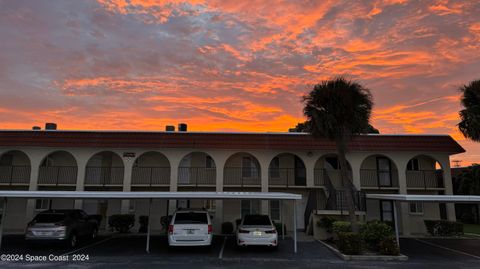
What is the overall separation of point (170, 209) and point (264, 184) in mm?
6261

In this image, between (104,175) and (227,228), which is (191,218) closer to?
(227,228)

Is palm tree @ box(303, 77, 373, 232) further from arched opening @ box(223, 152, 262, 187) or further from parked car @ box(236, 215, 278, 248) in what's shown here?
arched opening @ box(223, 152, 262, 187)

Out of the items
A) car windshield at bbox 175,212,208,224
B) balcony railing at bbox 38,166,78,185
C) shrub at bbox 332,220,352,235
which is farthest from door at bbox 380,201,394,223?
balcony railing at bbox 38,166,78,185

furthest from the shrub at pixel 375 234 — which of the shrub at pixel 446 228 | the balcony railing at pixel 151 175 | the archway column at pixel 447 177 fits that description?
the balcony railing at pixel 151 175

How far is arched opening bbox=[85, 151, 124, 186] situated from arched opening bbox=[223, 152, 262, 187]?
22.7 feet

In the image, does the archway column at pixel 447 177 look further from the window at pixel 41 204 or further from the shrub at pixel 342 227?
the window at pixel 41 204

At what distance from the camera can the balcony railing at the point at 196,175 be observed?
885 inches

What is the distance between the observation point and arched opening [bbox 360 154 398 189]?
22.7 metres

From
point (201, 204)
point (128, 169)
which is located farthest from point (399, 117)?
point (128, 169)

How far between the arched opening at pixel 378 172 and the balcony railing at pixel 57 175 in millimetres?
18716

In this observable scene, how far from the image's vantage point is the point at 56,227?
14.2 m

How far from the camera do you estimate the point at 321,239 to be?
18.0m

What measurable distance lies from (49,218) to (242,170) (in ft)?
39.3

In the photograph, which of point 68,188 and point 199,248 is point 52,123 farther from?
point 199,248
